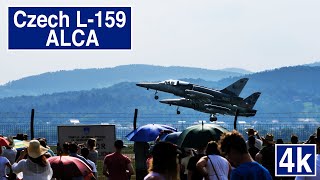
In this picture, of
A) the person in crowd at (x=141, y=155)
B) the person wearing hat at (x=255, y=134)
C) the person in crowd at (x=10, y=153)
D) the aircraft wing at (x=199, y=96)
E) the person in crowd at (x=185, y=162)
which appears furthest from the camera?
the aircraft wing at (x=199, y=96)

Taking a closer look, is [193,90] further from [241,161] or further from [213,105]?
[241,161]

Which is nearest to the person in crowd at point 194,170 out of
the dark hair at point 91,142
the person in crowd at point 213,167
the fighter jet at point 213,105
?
the person in crowd at point 213,167

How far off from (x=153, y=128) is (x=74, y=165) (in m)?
11.0

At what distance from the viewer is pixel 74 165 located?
14.5 meters

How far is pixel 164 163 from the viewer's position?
10422mm

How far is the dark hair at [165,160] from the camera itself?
34.1 ft

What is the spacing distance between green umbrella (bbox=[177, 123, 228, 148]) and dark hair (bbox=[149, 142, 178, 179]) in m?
7.28

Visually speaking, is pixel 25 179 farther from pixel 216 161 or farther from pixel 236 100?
pixel 236 100

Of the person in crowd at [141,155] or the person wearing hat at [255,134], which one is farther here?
the person in crowd at [141,155]

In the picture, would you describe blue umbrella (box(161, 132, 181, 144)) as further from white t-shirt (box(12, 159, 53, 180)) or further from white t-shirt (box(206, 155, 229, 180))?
white t-shirt (box(12, 159, 53, 180))

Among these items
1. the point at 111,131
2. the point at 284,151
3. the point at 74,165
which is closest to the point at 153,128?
the point at 111,131

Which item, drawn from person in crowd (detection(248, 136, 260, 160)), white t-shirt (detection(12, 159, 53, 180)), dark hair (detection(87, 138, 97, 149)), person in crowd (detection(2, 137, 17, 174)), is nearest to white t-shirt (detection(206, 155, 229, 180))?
white t-shirt (detection(12, 159, 53, 180))

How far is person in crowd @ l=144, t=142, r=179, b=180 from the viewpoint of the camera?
34.1 feet

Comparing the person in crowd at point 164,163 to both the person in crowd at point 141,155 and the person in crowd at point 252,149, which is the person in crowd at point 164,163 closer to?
the person in crowd at point 252,149
